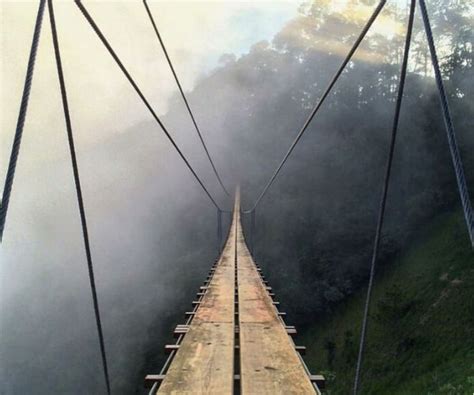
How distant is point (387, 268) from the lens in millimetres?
20141

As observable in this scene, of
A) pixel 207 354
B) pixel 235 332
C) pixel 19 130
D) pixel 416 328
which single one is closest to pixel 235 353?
pixel 207 354

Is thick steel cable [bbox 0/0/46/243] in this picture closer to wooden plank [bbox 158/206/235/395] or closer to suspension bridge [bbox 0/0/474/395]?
suspension bridge [bbox 0/0/474/395]

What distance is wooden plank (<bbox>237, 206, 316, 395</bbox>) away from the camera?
6.40ft

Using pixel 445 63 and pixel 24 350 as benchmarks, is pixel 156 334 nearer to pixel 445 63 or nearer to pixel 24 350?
pixel 24 350

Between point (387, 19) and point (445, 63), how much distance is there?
732 cm

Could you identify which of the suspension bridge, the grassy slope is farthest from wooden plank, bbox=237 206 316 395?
Answer: the grassy slope

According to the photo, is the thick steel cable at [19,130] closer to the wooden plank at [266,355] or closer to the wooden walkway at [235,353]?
the wooden walkway at [235,353]

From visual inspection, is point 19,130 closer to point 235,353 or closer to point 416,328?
point 235,353

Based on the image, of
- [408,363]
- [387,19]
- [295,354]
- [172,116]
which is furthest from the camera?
[172,116]

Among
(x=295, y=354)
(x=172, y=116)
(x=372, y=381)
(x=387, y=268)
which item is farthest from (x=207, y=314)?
(x=172, y=116)

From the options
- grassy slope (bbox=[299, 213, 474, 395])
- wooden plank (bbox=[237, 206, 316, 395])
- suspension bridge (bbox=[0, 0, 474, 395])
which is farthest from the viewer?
grassy slope (bbox=[299, 213, 474, 395])

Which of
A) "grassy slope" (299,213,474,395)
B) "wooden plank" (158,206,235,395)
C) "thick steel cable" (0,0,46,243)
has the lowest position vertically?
"grassy slope" (299,213,474,395)

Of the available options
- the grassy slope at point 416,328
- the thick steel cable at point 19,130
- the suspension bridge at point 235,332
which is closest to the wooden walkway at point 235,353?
the suspension bridge at point 235,332

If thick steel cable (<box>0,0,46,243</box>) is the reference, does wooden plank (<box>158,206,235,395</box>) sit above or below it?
below
